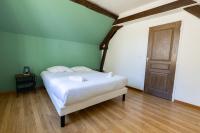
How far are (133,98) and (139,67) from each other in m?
1.10

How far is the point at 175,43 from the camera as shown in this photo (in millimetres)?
2900

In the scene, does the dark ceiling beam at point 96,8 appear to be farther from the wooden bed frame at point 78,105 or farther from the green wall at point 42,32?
the wooden bed frame at point 78,105

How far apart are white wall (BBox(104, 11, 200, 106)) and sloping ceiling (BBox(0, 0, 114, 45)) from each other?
916mm

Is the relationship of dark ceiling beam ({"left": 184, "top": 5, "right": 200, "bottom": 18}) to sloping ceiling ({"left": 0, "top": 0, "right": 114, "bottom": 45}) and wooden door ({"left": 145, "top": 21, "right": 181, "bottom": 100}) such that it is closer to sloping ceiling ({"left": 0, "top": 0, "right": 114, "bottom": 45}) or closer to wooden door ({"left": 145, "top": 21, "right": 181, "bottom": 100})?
wooden door ({"left": 145, "top": 21, "right": 181, "bottom": 100})

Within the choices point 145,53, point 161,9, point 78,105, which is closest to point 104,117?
point 78,105

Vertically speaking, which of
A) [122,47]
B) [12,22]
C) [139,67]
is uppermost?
[12,22]

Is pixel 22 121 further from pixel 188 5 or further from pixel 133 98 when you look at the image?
pixel 188 5

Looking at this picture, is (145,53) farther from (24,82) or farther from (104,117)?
(24,82)

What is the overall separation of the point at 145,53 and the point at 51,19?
114 inches

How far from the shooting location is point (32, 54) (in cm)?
345

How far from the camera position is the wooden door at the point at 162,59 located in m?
2.94

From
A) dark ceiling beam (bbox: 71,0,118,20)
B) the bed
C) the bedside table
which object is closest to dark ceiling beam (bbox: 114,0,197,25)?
dark ceiling beam (bbox: 71,0,118,20)

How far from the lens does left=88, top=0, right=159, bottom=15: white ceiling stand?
2.93m

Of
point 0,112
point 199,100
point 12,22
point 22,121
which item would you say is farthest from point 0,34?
point 199,100
